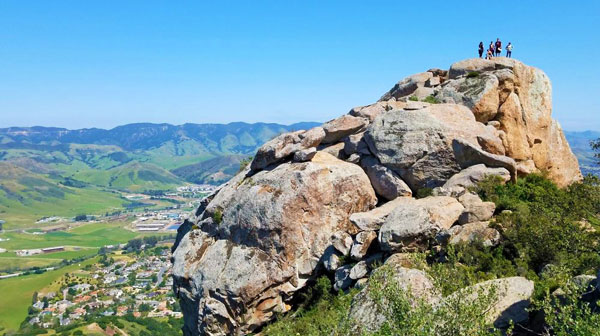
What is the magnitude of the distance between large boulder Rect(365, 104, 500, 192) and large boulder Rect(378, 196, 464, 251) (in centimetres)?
524

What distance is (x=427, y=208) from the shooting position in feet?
84.6

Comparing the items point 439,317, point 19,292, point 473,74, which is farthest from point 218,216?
point 19,292

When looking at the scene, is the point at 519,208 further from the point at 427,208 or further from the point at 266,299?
the point at 266,299

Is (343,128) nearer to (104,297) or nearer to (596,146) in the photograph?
(596,146)

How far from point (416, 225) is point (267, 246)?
10410 mm

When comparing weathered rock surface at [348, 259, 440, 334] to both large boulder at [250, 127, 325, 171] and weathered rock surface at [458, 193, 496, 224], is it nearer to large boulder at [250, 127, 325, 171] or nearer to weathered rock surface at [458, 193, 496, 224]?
weathered rock surface at [458, 193, 496, 224]

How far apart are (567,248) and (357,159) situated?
52.3 feet

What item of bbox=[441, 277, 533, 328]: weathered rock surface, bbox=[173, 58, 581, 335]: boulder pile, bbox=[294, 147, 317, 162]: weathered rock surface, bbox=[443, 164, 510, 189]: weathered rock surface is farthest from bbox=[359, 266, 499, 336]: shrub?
bbox=[294, 147, 317, 162]: weathered rock surface

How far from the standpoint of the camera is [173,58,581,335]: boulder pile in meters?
26.5

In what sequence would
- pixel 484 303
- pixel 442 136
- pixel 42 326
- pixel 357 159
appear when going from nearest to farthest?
1. pixel 484 303
2. pixel 442 136
3. pixel 357 159
4. pixel 42 326

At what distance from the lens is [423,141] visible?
31.4 metres

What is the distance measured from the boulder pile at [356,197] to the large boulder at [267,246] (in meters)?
0.08

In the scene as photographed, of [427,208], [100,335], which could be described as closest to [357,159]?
[427,208]

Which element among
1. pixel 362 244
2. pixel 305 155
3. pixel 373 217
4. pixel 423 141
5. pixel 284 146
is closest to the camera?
pixel 362 244
